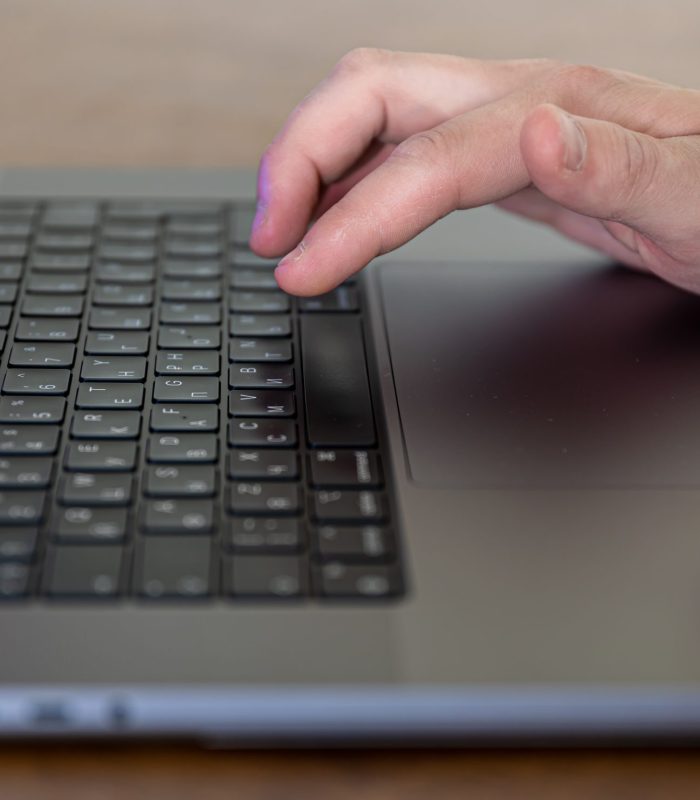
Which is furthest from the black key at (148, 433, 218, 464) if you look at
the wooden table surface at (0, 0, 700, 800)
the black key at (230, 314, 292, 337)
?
the wooden table surface at (0, 0, 700, 800)

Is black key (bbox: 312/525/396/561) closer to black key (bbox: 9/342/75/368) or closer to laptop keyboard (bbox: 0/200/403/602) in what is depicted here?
laptop keyboard (bbox: 0/200/403/602)

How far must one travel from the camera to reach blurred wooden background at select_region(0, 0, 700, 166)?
81 cm

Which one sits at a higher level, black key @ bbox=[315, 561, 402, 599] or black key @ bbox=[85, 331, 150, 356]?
black key @ bbox=[85, 331, 150, 356]

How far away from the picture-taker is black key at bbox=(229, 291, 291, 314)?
58cm

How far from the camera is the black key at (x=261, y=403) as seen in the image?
1.57 feet

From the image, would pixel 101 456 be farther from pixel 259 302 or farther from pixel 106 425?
pixel 259 302

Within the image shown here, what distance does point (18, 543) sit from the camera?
38 centimetres

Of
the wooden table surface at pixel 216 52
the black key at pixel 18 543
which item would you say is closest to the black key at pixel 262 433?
the black key at pixel 18 543

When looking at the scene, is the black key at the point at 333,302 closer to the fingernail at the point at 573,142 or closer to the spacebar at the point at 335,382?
the spacebar at the point at 335,382

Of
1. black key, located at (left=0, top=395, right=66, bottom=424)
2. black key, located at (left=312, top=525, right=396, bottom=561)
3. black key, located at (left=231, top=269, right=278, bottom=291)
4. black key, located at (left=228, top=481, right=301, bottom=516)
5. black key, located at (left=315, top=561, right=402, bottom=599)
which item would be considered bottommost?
black key, located at (left=315, top=561, right=402, bottom=599)

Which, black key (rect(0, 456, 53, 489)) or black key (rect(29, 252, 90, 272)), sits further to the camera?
black key (rect(29, 252, 90, 272))

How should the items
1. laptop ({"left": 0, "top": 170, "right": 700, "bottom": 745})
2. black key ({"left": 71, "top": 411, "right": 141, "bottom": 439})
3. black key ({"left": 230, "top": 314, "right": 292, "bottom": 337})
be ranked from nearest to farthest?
laptop ({"left": 0, "top": 170, "right": 700, "bottom": 745}), black key ({"left": 71, "top": 411, "right": 141, "bottom": 439}), black key ({"left": 230, "top": 314, "right": 292, "bottom": 337})

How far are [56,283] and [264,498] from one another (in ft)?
0.78

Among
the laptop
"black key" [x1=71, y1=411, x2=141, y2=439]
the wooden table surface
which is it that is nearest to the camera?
the laptop
